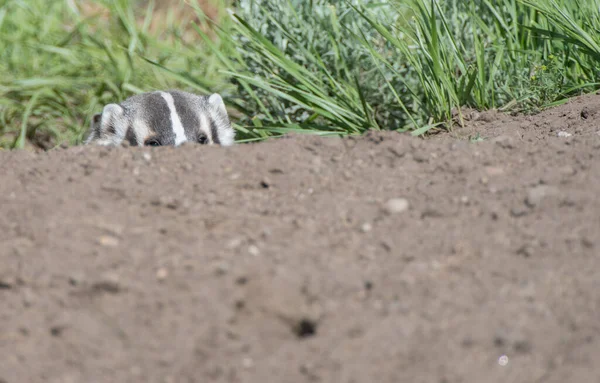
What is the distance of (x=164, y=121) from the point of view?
4.28m

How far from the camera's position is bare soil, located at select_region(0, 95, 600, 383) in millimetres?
1719

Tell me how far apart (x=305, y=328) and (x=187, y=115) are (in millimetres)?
2802

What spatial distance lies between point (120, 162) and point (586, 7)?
259 centimetres

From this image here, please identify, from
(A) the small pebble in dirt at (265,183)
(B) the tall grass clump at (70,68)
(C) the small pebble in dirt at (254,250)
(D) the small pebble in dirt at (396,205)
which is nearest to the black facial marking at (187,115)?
(B) the tall grass clump at (70,68)

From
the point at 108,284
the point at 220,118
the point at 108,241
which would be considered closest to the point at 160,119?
the point at 220,118

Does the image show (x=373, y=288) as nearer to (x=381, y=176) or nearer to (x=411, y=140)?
(x=381, y=176)

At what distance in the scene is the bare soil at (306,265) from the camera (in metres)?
1.72

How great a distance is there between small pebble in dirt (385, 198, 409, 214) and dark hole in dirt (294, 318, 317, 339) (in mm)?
573

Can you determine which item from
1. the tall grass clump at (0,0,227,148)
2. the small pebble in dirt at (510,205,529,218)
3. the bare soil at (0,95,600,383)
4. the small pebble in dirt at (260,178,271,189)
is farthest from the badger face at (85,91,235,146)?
the small pebble in dirt at (510,205,529,218)

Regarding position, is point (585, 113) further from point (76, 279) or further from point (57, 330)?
point (57, 330)

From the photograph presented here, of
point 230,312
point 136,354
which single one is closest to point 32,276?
point 136,354

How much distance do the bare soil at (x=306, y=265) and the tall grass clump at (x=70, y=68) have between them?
10.1 ft

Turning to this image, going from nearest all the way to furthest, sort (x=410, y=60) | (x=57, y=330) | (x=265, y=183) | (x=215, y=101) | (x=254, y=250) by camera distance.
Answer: (x=57, y=330) < (x=254, y=250) < (x=265, y=183) < (x=410, y=60) < (x=215, y=101)

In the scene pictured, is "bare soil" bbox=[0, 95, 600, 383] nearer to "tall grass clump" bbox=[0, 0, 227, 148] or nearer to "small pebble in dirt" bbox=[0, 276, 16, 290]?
"small pebble in dirt" bbox=[0, 276, 16, 290]
